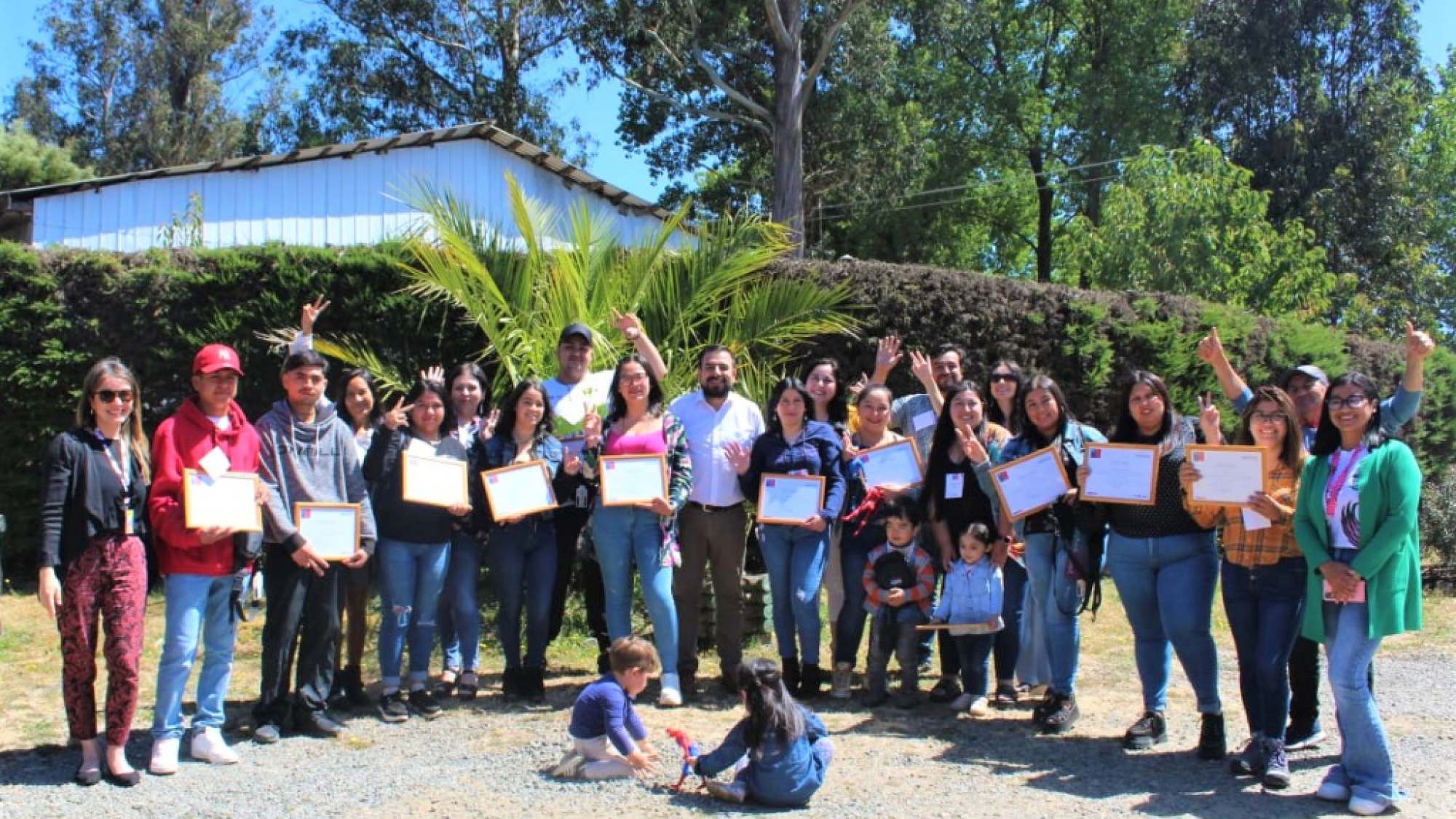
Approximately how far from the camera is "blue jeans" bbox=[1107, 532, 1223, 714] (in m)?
5.72

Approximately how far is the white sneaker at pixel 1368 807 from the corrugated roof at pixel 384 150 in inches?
504

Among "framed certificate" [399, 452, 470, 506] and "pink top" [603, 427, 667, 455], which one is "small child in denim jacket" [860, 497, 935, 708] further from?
"framed certificate" [399, 452, 470, 506]

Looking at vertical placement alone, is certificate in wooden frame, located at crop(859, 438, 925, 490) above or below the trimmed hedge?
below

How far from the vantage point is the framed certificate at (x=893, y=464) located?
6.77 metres

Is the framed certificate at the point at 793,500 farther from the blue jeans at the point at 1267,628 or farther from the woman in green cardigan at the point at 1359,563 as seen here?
the woman in green cardigan at the point at 1359,563

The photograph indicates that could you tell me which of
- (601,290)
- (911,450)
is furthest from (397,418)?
(911,450)

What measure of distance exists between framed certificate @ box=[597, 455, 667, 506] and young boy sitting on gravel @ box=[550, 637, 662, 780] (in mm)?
1127

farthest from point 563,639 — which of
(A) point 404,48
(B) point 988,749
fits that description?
(A) point 404,48

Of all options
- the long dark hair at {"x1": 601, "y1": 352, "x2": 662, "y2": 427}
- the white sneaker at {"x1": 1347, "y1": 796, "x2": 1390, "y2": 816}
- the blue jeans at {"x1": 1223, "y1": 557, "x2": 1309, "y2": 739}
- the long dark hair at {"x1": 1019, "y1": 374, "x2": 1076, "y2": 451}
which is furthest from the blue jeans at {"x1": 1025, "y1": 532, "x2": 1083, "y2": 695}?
the long dark hair at {"x1": 601, "y1": 352, "x2": 662, "y2": 427}

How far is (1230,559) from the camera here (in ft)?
18.5

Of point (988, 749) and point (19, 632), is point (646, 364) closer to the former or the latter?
point (988, 749)

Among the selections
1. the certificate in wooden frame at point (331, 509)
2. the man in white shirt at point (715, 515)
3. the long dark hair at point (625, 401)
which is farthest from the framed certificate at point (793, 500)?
the certificate in wooden frame at point (331, 509)

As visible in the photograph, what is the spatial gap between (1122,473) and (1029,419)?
78cm

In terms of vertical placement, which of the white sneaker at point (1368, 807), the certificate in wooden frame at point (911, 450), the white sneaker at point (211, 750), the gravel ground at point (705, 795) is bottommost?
the gravel ground at point (705, 795)
